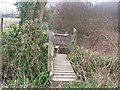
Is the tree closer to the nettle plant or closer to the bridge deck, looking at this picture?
the nettle plant

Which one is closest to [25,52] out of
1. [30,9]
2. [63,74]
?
[63,74]

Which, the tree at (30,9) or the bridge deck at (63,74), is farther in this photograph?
the tree at (30,9)

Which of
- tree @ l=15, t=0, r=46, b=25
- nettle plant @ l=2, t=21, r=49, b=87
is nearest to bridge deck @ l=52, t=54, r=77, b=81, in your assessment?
nettle plant @ l=2, t=21, r=49, b=87

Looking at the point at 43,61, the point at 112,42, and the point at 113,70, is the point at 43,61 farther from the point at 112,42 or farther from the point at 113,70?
the point at 112,42

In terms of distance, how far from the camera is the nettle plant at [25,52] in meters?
4.66

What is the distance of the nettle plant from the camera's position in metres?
4.66

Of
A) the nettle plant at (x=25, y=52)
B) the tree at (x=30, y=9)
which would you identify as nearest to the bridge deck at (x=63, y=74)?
the nettle plant at (x=25, y=52)

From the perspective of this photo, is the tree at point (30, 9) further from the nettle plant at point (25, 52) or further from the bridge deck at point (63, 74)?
the bridge deck at point (63, 74)

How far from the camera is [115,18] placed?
8984mm

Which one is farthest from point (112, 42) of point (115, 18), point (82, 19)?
point (82, 19)

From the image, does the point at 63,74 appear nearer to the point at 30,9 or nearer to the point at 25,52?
the point at 25,52

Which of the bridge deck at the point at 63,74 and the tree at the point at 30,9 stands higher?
the tree at the point at 30,9

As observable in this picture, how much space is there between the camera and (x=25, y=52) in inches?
186

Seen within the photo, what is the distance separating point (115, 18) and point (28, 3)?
413cm
